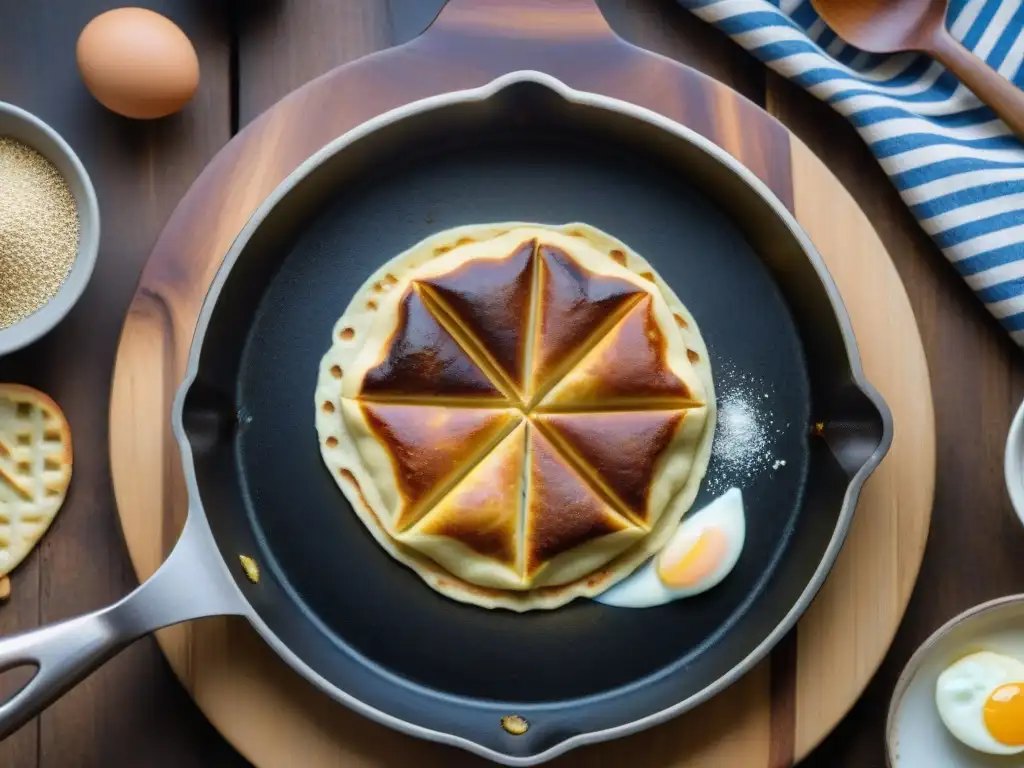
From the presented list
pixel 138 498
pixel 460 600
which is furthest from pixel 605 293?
pixel 138 498

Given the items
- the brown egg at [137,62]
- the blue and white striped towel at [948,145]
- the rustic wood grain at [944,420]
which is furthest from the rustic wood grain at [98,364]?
the rustic wood grain at [944,420]

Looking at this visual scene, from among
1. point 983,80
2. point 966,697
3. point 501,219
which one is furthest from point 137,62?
point 966,697

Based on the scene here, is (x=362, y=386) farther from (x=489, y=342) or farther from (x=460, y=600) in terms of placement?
(x=460, y=600)

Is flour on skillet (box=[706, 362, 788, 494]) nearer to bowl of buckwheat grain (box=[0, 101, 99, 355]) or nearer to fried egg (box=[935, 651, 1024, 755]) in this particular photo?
fried egg (box=[935, 651, 1024, 755])

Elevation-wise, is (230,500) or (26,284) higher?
(26,284)

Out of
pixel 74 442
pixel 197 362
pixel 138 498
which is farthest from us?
pixel 74 442

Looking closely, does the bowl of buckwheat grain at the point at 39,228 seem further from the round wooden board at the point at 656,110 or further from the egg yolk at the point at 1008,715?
the egg yolk at the point at 1008,715

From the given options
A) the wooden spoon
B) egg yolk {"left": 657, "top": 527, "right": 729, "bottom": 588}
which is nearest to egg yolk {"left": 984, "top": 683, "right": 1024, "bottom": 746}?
egg yolk {"left": 657, "top": 527, "right": 729, "bottom": 588}
